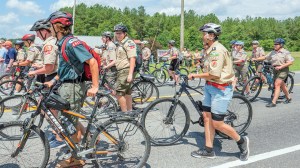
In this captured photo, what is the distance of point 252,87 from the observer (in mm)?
9141

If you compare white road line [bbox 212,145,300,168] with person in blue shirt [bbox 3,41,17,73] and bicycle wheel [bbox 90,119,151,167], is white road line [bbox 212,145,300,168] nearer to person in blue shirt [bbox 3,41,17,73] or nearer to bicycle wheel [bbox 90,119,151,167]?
bicycle wheel [bbox 90,119,151,167]

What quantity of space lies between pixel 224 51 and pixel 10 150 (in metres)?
3.02

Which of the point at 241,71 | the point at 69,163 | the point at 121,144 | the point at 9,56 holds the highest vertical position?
the point at 9,56

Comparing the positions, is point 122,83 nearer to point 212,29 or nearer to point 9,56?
point 212,29

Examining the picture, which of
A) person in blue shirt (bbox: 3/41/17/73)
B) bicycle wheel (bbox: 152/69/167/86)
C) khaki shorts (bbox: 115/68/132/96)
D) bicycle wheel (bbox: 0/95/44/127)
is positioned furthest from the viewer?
bicycle wheel (bbox: 152/69/167/86)

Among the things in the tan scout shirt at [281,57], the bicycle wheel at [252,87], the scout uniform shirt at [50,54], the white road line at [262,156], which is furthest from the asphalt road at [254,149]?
the bicycle wheel at [252,87]

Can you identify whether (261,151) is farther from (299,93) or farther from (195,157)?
(299,93)

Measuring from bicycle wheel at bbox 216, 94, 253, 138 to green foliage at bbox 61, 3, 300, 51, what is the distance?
8169 cm

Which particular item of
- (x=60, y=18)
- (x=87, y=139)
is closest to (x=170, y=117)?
(x=87, y=139)

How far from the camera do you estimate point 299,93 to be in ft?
34.4

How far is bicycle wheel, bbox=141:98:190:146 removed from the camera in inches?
195

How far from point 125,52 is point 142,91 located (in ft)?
7.05

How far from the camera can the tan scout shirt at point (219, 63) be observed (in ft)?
13.8

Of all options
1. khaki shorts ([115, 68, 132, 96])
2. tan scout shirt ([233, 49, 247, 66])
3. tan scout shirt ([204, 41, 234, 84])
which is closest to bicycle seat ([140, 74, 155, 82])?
khaki shorts ([115, 68, 132, 96])
